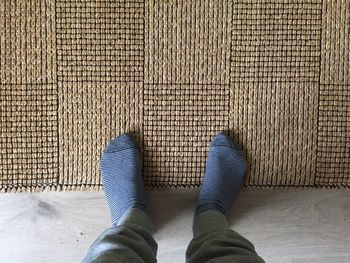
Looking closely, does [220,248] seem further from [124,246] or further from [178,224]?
[178,224]

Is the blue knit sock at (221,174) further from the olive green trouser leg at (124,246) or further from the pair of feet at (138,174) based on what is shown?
the olive green trouser leg at (124,246)

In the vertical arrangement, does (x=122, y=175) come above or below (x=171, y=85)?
below

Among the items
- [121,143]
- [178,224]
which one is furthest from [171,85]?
[178,224]

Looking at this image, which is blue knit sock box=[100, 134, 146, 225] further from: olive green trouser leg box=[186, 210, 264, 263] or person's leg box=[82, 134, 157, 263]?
olive green trouser leg box=[186, 210, 264, 263]

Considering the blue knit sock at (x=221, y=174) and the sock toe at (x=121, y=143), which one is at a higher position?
the sock toe at (x=121, y=143)

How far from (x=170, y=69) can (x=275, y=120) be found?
245 millimetres

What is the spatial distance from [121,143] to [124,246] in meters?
0.26

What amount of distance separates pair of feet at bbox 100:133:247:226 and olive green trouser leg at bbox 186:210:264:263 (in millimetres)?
97

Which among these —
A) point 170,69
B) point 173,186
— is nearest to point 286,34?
point 170,69

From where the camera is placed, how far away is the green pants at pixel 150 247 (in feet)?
2.21

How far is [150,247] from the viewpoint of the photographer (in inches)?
30.4

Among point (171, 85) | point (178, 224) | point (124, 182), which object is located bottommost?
point (178, 224)

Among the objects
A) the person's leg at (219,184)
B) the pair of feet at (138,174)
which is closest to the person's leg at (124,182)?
the pair of feet at (138,174)

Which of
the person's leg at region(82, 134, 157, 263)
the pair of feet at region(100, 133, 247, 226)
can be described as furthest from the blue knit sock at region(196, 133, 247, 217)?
the person's leg at region(82, 134, 157, 263)
